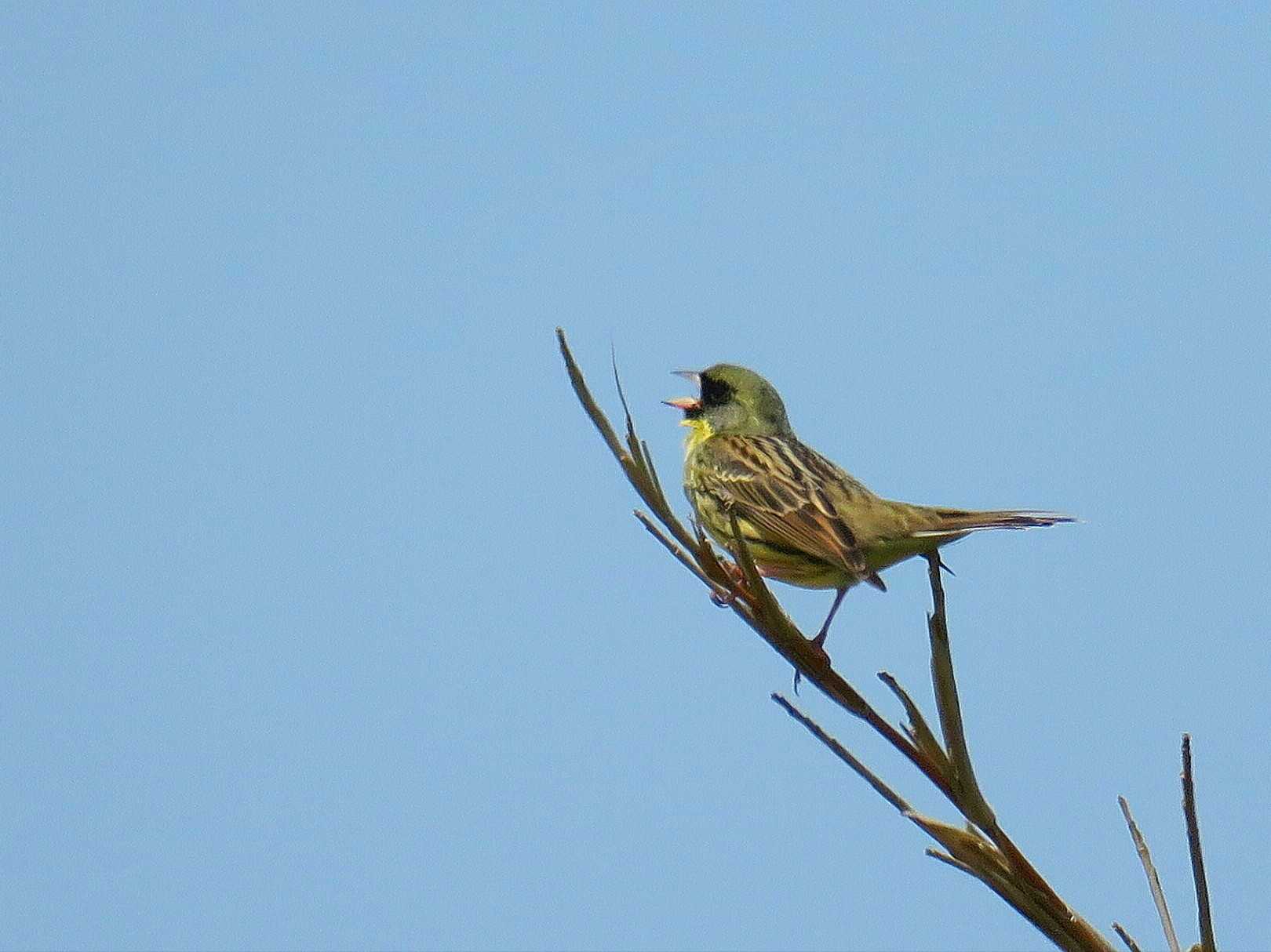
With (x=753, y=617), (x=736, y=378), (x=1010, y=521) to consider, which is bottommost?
(x=753, y=617)

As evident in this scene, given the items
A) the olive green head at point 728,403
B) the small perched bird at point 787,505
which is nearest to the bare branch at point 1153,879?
the small perched bird at point 787,505

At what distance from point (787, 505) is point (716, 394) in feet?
4.76

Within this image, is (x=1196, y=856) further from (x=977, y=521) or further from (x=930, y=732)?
(x=977, y=521)

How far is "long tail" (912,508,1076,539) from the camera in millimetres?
4691

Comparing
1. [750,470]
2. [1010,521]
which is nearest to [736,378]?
[750,470]

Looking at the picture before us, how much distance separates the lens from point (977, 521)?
514 centimetres

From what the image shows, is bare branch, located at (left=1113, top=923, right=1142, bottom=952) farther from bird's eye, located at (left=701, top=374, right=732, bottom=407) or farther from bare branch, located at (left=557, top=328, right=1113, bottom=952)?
bird's eye, located at (left=701, top=374, right=732, bottom=407)

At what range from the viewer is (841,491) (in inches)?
252

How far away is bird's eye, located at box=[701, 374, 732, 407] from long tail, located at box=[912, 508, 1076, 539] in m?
1.94

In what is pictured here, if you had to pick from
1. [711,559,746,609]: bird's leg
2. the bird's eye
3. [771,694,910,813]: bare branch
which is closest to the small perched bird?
the bird's eye

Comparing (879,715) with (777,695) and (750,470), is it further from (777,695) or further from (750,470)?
(750,470)

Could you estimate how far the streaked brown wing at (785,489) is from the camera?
5.45 m

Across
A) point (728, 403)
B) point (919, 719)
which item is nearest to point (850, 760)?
point (919, 719)

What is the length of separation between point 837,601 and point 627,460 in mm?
3430
